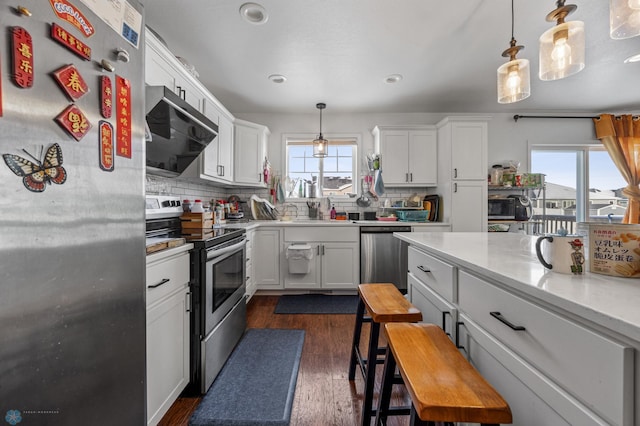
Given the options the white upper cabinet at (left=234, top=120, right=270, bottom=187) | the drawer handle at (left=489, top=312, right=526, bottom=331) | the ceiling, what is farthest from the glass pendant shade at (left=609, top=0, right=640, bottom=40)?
the white upper cabinet at (left=234, top=120, right=270, bottom=187)

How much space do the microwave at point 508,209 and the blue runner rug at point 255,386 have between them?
309cm

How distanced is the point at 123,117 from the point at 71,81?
189 mm

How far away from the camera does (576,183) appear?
3984 millimetres

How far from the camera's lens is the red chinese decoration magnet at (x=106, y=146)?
2.57 feet

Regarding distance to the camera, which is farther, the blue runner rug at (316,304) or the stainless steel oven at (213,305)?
the blue runner rug at (316,304)

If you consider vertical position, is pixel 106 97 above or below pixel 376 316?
above

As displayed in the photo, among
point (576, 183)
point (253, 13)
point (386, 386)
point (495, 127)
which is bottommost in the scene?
point (386, 386)

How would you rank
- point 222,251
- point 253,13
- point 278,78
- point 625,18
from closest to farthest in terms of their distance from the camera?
1. point 625,18
2. point 222,251
3. point 253,13
4. point 278,78

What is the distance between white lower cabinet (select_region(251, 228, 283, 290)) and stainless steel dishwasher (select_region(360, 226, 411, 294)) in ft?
3.50

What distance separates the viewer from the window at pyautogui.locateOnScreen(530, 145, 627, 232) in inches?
153

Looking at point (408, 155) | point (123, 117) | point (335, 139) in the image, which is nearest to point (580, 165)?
point (408, 155)

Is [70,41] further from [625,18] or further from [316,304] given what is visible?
[316,304]

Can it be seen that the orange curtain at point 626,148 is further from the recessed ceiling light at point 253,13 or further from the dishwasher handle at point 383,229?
the recessed ceiling light at point 253,13

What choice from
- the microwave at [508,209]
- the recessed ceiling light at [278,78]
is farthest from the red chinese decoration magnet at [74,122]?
the microwave at [508,209]
